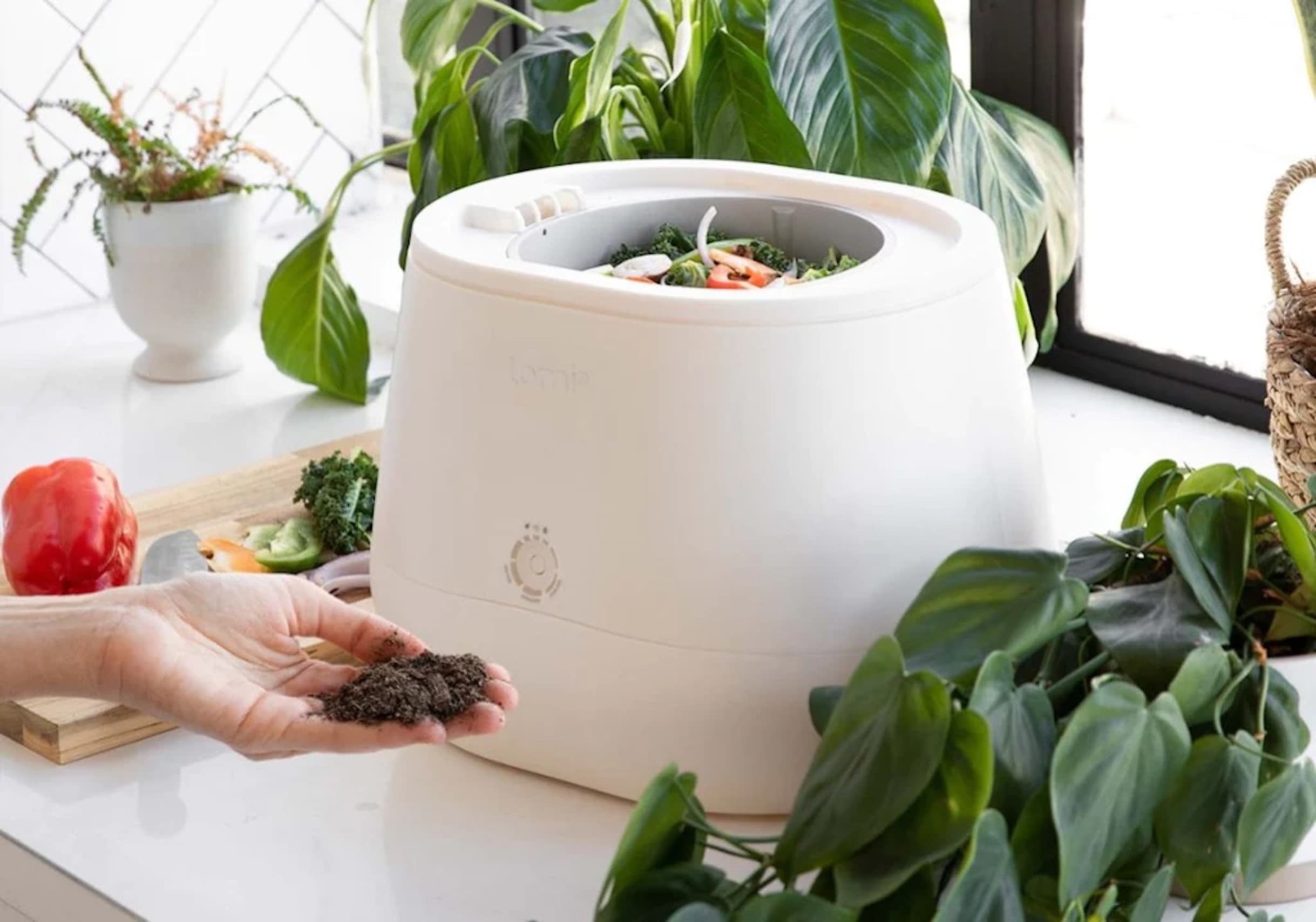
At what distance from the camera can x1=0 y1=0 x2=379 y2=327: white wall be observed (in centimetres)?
185

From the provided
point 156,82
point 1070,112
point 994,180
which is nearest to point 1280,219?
point 994,180

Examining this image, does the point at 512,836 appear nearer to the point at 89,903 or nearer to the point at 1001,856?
the point at 89,903

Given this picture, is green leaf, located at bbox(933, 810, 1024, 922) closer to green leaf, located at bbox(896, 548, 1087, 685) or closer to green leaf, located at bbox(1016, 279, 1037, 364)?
green leaf, located at bbox(896, 548, 1087, 685)

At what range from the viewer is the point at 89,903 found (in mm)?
950

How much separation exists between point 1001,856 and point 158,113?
1512mm

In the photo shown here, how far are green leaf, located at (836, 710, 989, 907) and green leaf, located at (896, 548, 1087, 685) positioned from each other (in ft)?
0.23

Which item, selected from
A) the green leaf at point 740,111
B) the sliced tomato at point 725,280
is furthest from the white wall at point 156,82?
the sliced tomato at point 725,280

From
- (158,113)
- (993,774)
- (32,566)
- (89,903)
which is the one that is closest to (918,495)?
(993,774)

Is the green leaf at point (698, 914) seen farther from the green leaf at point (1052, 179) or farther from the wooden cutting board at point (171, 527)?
the green leaf at point (1052, 179)

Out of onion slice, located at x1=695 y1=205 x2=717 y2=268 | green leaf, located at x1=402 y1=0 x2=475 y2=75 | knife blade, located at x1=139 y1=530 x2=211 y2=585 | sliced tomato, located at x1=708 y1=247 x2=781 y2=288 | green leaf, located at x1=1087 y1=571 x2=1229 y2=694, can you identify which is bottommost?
knife blade, located at x1=139 y1=530 x2=211 y2=585

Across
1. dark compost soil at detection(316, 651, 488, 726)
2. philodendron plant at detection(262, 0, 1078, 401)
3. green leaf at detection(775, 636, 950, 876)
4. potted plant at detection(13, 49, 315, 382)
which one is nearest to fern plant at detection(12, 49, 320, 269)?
potted plant at detection(13, 49, 315, 382)

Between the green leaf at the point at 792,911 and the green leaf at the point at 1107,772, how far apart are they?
9 cm

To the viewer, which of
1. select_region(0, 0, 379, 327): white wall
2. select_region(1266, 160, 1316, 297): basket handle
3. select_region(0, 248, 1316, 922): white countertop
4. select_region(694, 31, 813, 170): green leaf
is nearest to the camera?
select_region(0, 248, 1316, 922): white countertop

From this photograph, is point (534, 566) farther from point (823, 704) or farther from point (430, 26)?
point (430, 26)
